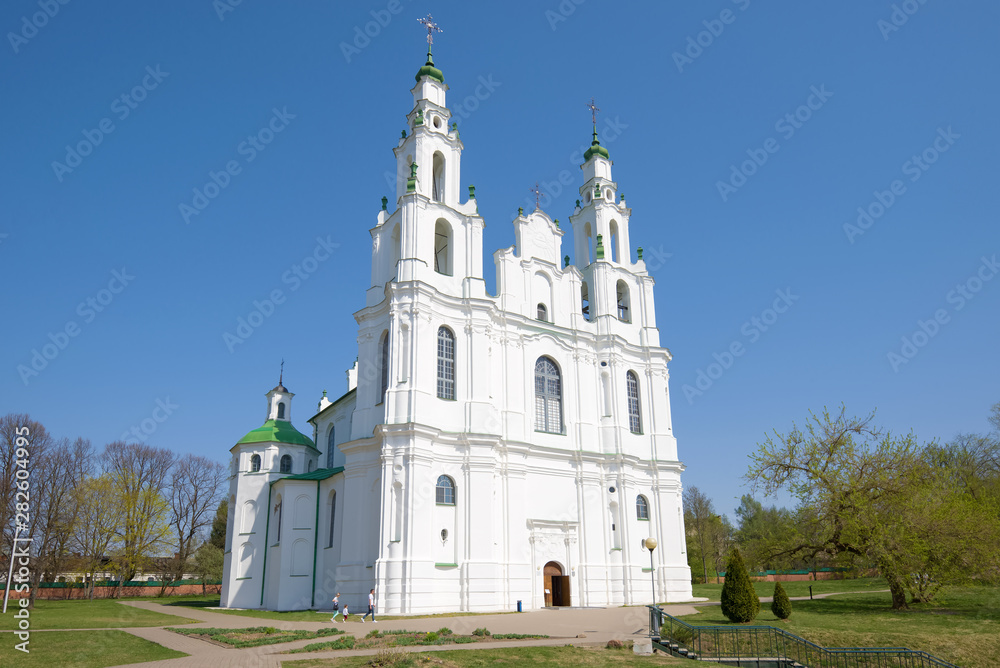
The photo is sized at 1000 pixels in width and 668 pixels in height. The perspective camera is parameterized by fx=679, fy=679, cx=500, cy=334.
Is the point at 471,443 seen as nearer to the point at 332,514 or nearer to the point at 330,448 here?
the point at 332,514

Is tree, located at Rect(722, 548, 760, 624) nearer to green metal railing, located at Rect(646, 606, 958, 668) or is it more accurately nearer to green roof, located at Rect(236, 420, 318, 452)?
green metal railing, located at Rect(646, 606, 958, 668)

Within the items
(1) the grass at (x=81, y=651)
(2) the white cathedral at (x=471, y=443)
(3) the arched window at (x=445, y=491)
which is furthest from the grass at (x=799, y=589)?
(1) the grass at (x=81, y=651)

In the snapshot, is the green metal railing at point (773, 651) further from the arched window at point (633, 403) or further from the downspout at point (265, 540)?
the downspout at point (265, 540)

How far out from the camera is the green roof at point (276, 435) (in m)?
40.8

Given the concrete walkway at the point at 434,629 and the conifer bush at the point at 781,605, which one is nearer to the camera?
the concrete walkway at the point at 434,629

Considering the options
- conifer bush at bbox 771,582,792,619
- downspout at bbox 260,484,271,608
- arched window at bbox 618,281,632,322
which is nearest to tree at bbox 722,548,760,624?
conifer bush at bbox 771,582,792,619

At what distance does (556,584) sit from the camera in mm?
33656

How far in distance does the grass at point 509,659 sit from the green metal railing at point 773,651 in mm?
2014

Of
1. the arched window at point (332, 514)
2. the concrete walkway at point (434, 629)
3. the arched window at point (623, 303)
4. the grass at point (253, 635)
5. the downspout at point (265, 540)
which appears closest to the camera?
the concrete walkway at point (434, 629)

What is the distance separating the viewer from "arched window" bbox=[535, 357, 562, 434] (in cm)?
3653

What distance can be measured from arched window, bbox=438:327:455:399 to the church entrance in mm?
9760

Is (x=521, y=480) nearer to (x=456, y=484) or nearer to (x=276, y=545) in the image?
(x=456, y=484)

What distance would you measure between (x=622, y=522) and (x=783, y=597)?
13884 mm

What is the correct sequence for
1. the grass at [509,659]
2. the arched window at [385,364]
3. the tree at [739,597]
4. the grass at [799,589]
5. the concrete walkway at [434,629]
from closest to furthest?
1. the grass at [509,659]
2. the concrete walkway at [434,629]
3. the tree at [739,597]
4. the arched window at [385,364]
5. the grass at [799,589]
